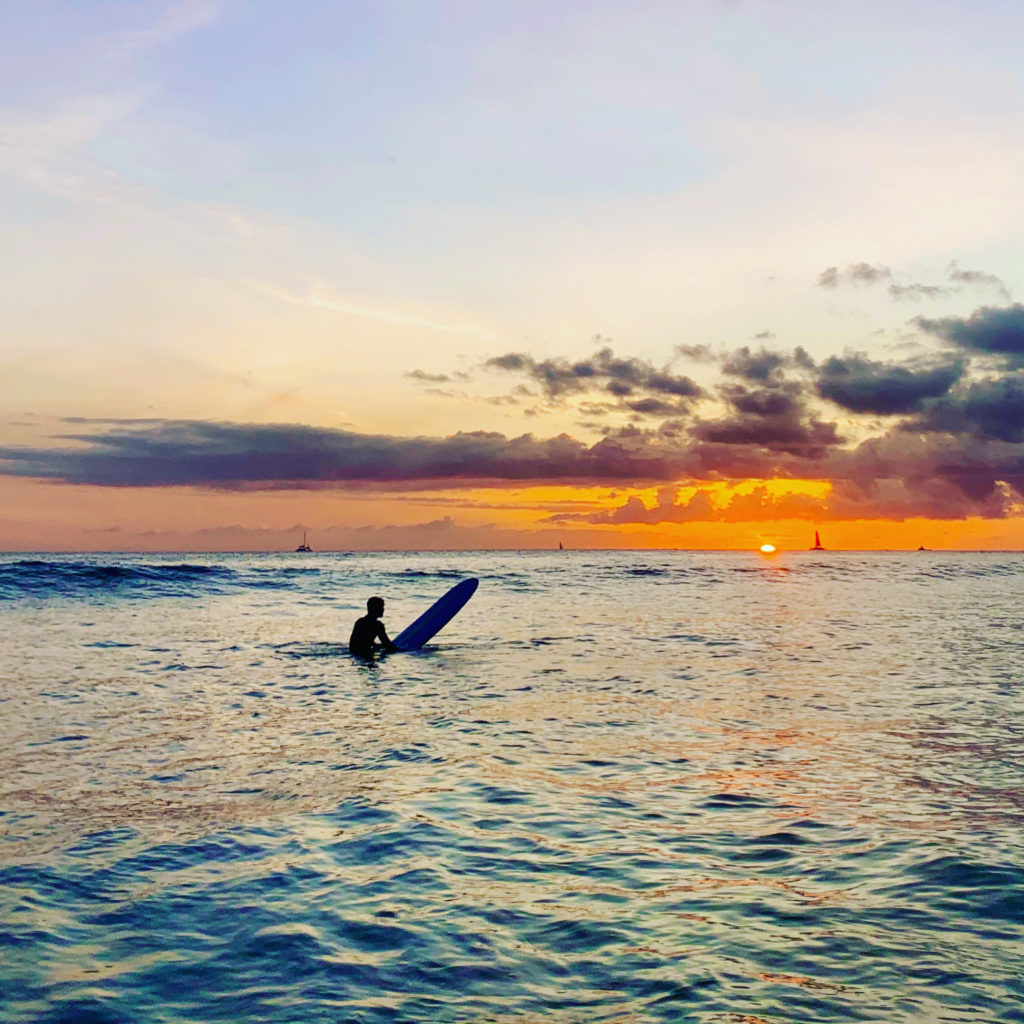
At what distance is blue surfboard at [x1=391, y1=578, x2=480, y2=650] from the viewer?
20.9 m

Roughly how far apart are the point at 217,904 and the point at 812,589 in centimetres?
4977

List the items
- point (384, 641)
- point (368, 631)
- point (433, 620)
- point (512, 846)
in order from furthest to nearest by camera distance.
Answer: point (433, 620), point (384, 641), point (368, 631), point (512, 846)

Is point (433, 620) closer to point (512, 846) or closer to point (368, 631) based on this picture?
point (368, 631)

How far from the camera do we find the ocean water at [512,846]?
4.46 m

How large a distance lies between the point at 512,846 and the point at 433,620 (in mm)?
14967

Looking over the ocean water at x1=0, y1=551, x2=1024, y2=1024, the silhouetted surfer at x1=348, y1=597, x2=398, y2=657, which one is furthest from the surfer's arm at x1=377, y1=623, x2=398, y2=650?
the ocean water at x1=0, y1=551, x2=1024, y2=1024

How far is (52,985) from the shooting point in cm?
452

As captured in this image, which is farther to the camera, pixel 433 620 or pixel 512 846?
pixel 433 620

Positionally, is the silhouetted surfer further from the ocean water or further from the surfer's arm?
the ocean water

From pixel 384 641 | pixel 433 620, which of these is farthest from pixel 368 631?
pixel 433 620

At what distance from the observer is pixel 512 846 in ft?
21.7

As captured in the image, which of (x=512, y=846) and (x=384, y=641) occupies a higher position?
(x=512, y=846)

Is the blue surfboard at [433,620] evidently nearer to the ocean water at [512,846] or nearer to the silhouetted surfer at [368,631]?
the silhouetted surfer at [368,631]

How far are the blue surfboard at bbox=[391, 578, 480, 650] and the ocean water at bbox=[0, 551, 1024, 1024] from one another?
4620mm
